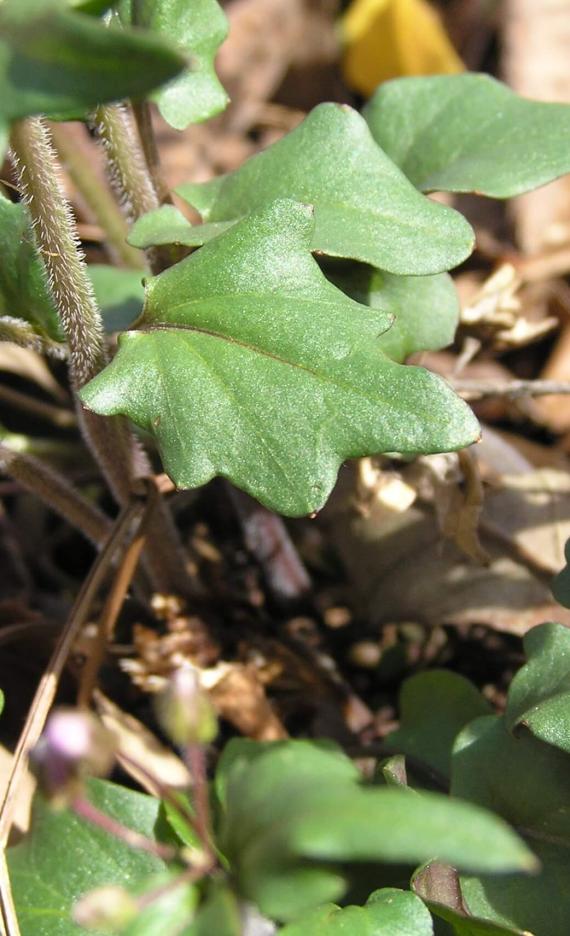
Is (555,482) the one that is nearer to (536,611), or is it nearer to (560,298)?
(536,611)

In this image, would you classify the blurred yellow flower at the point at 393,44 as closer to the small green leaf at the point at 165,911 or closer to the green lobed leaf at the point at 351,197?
the green lobed leaf at the point at 351,197

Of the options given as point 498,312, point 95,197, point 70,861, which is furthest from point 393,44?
point 70,861

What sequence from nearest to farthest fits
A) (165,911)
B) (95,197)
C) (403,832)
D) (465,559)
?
(403,832), (165,911), (465,559), (95,197)

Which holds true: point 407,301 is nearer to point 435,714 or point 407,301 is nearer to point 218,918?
point 435,714

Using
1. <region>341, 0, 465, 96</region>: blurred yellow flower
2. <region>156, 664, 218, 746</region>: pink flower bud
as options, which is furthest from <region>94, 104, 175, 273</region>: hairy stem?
<region>341, 0, 465, 96</region>: blurred yellow flower

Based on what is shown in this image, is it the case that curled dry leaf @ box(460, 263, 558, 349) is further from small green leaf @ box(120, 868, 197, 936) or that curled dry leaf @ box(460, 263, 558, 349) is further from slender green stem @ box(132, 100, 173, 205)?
small green leaf @ box(120, 868, 197, 936)
